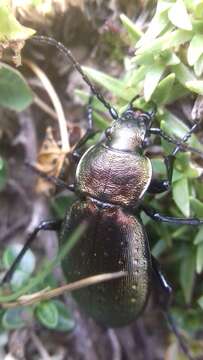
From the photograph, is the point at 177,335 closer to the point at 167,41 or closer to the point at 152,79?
the point at 152,79

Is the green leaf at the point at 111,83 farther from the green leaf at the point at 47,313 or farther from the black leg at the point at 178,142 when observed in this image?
the green leaf at the point at 47,313

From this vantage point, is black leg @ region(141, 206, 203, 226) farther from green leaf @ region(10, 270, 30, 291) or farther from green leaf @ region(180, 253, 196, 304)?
green leaf @ region(10, 270, 30, 291)

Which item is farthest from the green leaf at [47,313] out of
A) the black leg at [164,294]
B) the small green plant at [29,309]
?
the black leg at [164,294]

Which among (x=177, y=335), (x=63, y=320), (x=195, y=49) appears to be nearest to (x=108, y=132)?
(x=195, y=49)

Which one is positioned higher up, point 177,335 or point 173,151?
point 173,151

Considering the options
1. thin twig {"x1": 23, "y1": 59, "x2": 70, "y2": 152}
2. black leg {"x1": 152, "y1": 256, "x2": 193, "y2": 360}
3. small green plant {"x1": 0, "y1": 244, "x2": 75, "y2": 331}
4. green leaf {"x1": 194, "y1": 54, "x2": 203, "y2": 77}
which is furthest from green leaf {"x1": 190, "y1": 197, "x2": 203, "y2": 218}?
small green plant {"x1": 0, "y1": 244, "x2": 75, "y2": 331}

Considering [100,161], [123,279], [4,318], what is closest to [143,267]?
[123,279]
